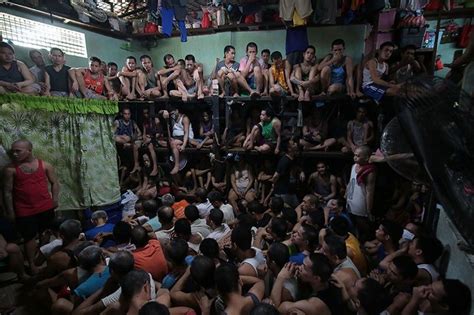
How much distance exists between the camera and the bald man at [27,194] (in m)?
3.99

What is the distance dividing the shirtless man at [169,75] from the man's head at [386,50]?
4.63 m

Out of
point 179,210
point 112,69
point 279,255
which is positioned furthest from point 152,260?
point 112,69

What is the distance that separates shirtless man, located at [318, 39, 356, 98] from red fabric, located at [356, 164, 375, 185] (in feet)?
5.45

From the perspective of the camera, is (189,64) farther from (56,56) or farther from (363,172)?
(363,172)

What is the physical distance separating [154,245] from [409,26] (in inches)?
230

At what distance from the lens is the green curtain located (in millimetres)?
4391

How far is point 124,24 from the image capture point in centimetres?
813

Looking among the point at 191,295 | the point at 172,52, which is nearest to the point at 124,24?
the point at 172,52

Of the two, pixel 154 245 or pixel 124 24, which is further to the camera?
pixel 124 24

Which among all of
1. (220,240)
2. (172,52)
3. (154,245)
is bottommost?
(220,240)

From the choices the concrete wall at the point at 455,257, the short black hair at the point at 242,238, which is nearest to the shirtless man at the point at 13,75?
the short black hair at the point at 242,238

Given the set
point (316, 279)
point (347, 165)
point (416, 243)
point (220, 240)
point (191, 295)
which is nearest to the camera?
point (316, 279)

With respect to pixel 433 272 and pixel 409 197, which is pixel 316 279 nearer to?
pixel 433 272

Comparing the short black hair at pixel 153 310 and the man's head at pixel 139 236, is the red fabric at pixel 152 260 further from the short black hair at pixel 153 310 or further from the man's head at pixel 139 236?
the short black hair at pixel 153 310
